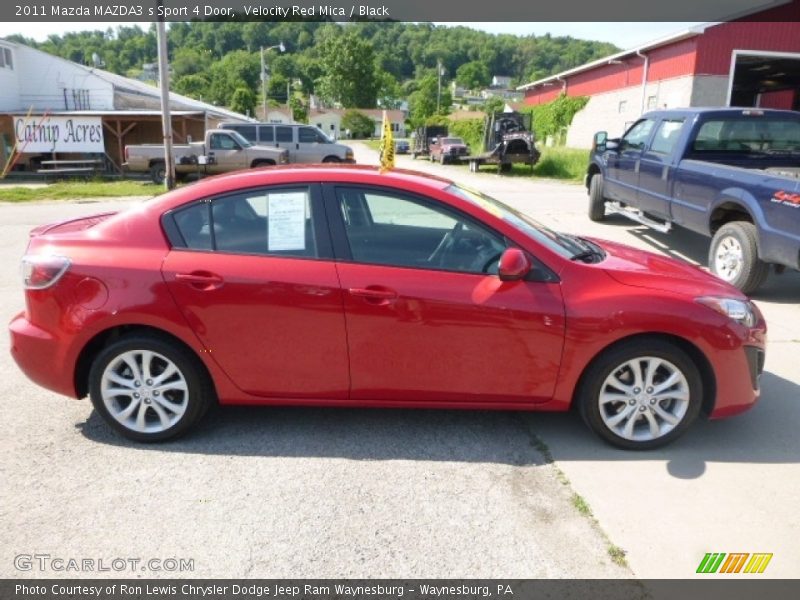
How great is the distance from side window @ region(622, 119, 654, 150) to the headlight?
603 cm

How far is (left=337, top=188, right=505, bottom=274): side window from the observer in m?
3.61

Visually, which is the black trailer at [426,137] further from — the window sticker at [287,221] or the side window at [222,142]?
the window sticker at [287,221]

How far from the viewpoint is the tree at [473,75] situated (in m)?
132

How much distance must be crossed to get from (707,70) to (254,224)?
21830 millimetres

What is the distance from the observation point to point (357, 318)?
352 cm

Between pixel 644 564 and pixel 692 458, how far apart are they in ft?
3.56

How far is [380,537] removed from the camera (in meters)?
2.92

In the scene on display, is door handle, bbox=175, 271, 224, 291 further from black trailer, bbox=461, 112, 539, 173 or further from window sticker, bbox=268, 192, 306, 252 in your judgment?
black trailer, bbox=461, 112, 539, 173

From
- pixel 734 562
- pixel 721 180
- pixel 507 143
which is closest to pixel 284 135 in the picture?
pixel 507 143

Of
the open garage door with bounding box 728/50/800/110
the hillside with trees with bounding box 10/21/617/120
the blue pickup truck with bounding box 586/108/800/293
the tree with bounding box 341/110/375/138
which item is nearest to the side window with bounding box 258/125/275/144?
the blue pickup truck with bounding box 586/108/800/293

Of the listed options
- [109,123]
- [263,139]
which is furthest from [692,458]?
[109,123]

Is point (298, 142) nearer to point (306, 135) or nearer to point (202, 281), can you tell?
point (306, 135)

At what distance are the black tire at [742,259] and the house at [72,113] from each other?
23.3m
